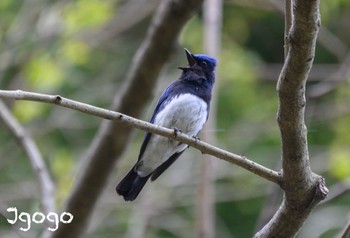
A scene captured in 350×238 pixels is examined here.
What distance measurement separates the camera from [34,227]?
6383 millimetres

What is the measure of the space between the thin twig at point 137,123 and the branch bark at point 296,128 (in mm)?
80

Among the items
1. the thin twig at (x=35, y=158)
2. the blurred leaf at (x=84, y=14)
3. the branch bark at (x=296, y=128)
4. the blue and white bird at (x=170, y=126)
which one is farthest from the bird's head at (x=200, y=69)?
the branch bark at (x=296, y=128)

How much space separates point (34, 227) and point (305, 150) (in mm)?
4233

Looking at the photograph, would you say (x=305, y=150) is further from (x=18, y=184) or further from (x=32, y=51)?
(x=18, y=184)

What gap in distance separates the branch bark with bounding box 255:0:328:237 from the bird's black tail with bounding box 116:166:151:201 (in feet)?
3.93

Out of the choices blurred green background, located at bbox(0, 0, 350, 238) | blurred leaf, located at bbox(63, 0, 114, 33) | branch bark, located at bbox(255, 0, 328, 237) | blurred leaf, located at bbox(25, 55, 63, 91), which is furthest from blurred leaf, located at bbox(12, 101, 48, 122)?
branch bark, located at bbox(255, 0, 328, 237)

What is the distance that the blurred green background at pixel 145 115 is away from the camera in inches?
237

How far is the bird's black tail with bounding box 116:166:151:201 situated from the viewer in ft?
12.5

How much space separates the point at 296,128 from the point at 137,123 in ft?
1.80

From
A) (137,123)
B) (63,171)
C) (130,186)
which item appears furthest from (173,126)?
(63,171)

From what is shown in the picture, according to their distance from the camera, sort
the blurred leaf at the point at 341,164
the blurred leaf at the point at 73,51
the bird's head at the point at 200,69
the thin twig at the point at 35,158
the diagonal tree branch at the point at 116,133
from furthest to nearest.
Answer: the blurred leaf at the point at 73,51 → the blurred leaf at the point at 341,164 → the bird's head at the point at 200,69 → the thin twig at the point at 35,158 → the diagonal tree branch at the point at 116,133

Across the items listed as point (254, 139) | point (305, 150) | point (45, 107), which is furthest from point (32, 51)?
point (305, 150)

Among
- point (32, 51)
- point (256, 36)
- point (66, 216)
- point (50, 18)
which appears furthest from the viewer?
point (256, 36)

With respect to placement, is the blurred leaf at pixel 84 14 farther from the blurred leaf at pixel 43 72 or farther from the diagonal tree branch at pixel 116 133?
the diagonal tree branch at pixel 116 133
